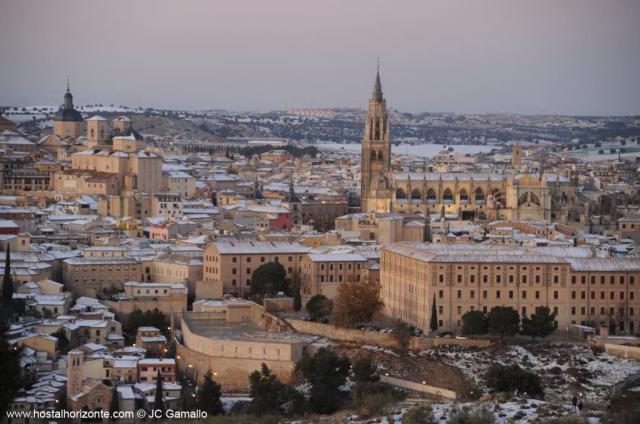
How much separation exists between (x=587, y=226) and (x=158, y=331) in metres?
25.1

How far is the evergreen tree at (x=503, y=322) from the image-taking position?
40312 millimetres

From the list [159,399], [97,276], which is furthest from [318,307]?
[159,399]

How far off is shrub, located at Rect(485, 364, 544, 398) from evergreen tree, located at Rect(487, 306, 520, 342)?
3070mm

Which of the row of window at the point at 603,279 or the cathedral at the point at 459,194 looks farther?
the cathedral at the point at 459,194

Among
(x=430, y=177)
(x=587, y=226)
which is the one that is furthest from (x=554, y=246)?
(x=430, y=177)

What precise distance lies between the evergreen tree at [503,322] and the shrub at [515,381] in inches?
121

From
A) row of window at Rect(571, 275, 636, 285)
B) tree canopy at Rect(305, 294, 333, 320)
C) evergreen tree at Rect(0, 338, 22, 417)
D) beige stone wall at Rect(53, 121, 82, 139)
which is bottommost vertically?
tree canopy at Rect(305, 294, 333, 320)

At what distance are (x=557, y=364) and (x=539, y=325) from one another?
1.68 m

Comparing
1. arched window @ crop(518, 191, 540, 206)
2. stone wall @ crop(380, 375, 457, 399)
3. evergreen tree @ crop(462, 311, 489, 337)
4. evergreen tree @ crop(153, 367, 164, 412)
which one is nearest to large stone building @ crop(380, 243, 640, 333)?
evergreen tree @ crop(462, 311, 489, 337)

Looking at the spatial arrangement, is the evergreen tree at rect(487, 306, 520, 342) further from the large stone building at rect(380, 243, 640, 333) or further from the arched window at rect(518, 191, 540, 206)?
the arched window at rect(518, 191, 540, 206)

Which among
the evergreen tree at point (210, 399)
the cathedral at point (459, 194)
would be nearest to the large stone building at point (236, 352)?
the evergreen tree at point (210, 399)

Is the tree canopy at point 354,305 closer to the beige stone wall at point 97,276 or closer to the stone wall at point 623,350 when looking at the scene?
the stone wall at point 623,350

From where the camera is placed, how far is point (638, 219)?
211 ft

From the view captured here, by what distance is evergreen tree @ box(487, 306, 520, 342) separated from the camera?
1587 inches
